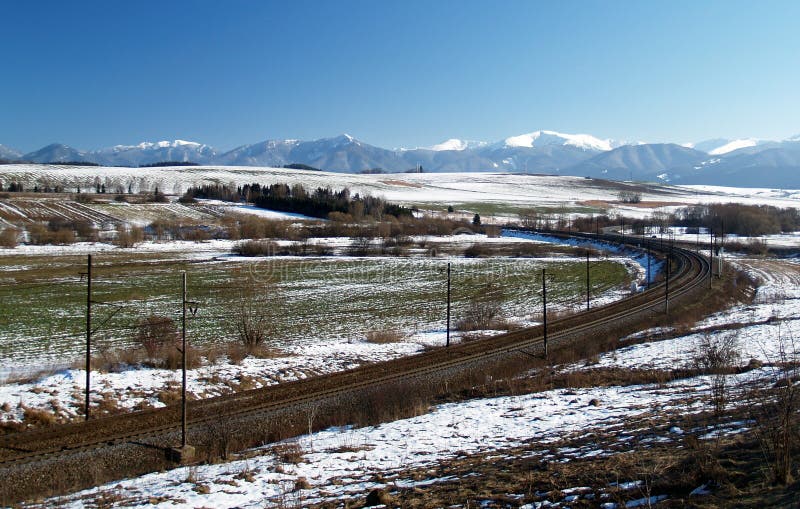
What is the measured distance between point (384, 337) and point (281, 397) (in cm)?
1263

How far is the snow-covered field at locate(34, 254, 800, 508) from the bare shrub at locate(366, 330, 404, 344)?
47.7 feet

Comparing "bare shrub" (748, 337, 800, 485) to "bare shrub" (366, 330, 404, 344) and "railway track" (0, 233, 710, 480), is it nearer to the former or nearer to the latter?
"railway track" (0, 233, 710, 480)

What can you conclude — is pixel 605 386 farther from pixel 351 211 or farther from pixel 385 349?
pixel 351 211

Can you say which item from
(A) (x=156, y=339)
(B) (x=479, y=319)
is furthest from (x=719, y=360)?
(A) (x=156, y=339)

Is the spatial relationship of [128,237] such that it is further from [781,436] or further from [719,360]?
[781,436]

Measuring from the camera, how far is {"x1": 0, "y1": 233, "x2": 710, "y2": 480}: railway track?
676 inches

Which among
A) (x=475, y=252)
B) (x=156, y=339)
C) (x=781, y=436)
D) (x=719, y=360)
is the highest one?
(x=781, y=436)

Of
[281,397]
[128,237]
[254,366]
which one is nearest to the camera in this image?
[281,397]

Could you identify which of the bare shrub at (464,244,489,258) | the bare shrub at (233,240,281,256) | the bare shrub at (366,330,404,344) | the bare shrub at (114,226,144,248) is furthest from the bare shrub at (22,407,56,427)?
the bare shrub at (114,226,144,248)

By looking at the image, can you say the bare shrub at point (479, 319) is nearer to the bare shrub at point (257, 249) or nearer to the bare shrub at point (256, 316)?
the bare shrub at point (256, 316)

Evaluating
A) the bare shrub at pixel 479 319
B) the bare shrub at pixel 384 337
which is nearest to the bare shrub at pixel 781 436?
the bare shrub at pixel 384 337

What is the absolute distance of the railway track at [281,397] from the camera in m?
17.2

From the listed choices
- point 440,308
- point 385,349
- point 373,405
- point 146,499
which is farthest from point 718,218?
point 146,499

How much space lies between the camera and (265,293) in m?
54.0
